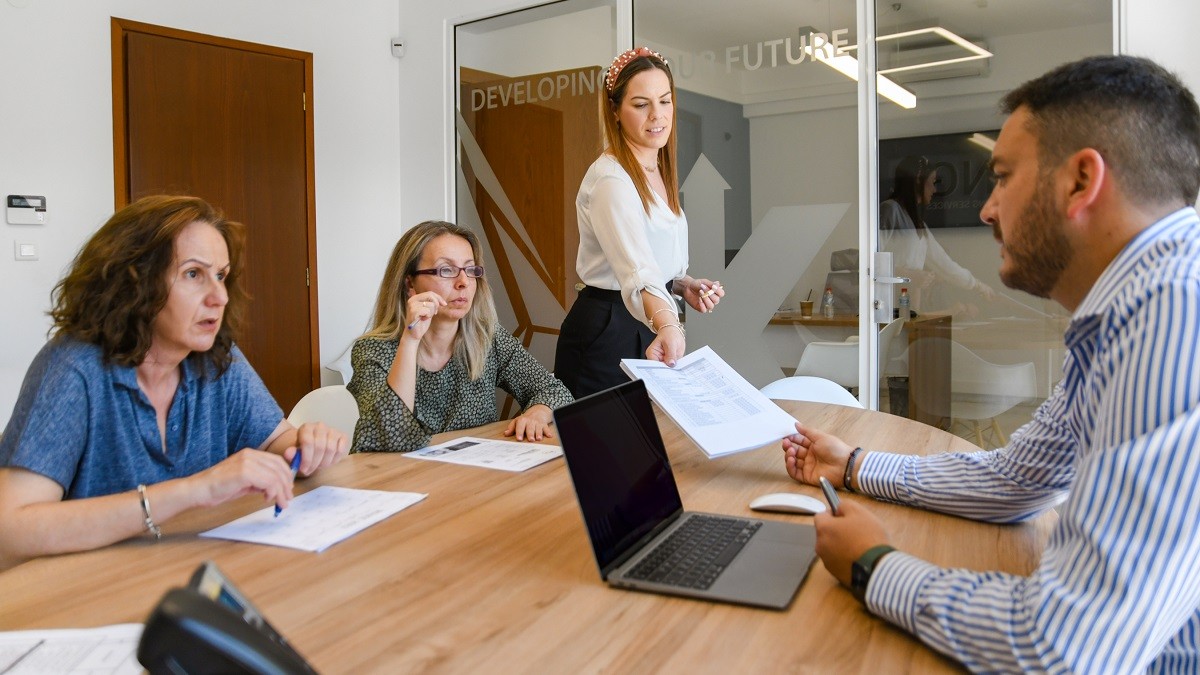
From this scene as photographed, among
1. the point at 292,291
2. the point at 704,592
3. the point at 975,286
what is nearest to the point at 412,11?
the point at 292,291

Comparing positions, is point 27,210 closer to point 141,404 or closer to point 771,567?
point 141,404

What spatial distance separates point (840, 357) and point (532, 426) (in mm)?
2335

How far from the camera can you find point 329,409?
2.46 m

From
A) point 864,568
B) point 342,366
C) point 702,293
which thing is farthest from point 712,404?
point 342,366

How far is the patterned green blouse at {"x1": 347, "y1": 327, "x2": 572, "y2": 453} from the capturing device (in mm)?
1971

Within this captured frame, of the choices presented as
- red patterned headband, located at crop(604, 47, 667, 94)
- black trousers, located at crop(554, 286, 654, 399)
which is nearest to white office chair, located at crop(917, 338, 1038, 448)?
black trousers, located at crop(554, 286, 654, 399)

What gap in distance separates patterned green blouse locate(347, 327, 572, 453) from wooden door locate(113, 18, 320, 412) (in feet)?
7.40

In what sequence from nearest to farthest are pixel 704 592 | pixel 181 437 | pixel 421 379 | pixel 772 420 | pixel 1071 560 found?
1. pixel 1071 560
2. pixel 704 592
3. pixel 181 437
4. pixel 772 420
5. pixel 421 379

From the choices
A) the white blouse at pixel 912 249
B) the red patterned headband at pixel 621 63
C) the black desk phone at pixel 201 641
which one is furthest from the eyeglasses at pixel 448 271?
the white blouse at pixel 912 249

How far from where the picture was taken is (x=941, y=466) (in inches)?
58.1

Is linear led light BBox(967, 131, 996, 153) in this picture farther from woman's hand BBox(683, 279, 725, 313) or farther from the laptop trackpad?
the laptop trackpad

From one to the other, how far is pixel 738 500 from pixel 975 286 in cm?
269

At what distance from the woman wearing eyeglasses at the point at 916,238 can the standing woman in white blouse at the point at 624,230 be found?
1.60 m

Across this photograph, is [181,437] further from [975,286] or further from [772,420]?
[975,286]
